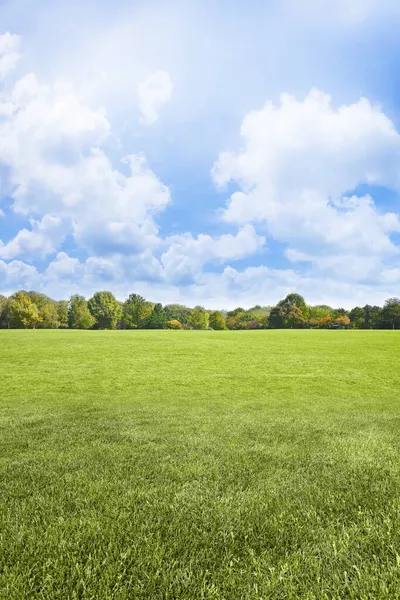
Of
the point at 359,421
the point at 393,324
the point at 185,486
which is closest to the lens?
the point at 185,486

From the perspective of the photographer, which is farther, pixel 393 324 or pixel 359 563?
pixel 393 324

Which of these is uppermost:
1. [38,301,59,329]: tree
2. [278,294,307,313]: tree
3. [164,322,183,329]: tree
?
[278,294,307,313]: tree

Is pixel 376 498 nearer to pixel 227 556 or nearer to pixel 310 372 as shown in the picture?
pixel 227 556

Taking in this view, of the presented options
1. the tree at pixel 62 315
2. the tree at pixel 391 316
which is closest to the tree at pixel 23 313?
the tree at pixel 62 315

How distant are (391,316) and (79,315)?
82.2 m

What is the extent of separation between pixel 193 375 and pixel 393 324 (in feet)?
263

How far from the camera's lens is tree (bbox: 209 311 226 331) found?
386 ft

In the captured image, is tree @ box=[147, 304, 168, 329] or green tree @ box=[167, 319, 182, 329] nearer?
tree @ box=[147, 304, 168, 329]

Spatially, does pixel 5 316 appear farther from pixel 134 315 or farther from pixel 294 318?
pixel 294 318

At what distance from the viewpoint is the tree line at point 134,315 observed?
8381cm

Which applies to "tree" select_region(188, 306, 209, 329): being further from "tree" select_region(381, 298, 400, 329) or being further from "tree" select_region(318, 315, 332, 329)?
"tree" select_region(381, 298, 400, 329)

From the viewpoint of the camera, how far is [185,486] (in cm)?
440

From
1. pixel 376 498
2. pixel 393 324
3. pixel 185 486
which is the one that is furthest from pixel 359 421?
pixel 393 324

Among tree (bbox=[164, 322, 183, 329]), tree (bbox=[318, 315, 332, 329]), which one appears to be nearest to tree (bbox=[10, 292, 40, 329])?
tree (bbox=[164, 322, 183, 329])
